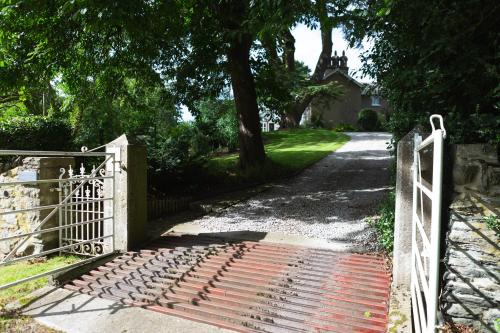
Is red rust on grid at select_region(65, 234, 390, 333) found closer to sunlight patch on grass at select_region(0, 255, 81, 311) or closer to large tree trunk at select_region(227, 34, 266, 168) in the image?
sunlight patch on grass at select_region(0, 255, 81, 311)

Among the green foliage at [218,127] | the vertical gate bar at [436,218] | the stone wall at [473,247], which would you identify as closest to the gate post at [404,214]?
the stone wall at [473,247]

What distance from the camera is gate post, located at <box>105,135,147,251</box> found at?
19.6ft

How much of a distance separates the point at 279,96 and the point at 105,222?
9.69 meters

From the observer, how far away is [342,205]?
8656 mm

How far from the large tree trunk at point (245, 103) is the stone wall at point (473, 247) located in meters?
8.86

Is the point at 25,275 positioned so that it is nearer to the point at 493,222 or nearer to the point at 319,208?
the point at 319,208

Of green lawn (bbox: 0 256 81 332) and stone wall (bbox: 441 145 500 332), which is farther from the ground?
stone wall (bbox: 441 145 500 332)

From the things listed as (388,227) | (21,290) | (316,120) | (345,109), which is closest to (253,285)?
(388,227)

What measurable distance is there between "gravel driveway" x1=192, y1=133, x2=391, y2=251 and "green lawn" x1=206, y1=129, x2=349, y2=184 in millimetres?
714

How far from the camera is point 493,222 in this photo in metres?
3.65

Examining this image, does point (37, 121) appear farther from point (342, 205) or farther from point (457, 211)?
point (457, 211)

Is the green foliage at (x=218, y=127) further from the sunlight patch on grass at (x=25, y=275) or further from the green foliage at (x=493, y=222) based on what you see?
the green foliage at (x=493, y=222)

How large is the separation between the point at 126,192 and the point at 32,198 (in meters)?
2.34

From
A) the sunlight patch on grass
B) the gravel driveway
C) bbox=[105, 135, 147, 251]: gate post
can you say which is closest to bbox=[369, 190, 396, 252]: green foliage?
the gravel driveway
